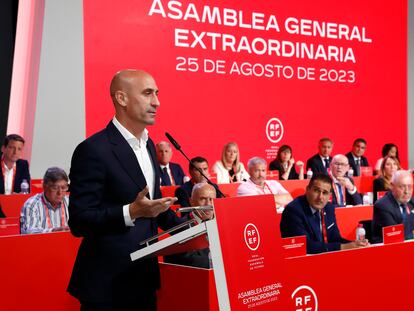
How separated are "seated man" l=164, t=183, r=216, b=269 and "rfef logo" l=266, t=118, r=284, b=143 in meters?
5.86

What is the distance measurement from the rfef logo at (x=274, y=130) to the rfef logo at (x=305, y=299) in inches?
273

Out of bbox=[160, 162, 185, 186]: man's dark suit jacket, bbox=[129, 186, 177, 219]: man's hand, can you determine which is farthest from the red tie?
bbox=[160, 162, 185, 186]: man's dark suit jacket

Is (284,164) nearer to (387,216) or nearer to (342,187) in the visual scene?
(342,187)

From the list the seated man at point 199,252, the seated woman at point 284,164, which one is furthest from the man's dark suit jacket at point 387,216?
the seated woman at point 284,164

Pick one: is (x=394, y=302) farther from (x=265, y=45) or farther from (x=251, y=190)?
(x=265, y=45)

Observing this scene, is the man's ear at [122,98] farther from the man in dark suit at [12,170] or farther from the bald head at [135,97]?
the man in dark suit at [12,170]

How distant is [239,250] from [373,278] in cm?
133

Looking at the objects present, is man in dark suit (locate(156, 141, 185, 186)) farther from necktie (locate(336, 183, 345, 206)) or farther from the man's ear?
the man's ear

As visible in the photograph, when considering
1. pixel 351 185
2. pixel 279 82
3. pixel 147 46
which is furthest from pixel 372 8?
pixel 351 185

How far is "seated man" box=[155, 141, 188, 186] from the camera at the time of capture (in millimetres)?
7438

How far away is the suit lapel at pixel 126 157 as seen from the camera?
1980 millimetres

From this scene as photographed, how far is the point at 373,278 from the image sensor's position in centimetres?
303

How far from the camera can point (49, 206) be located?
445 cm

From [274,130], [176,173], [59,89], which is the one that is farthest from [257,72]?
[59,89]
